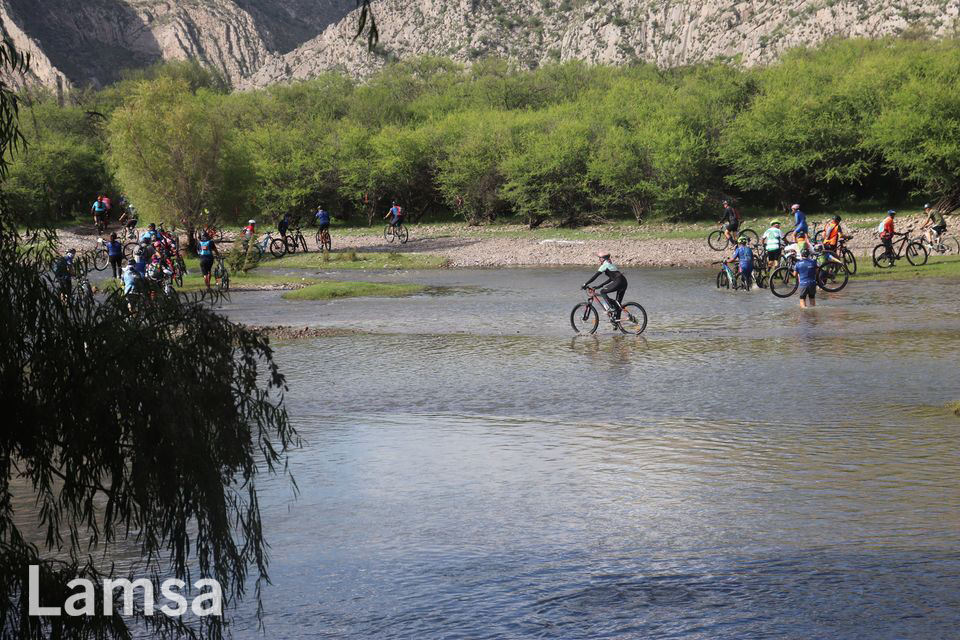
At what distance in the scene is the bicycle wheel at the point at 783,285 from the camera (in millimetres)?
28203

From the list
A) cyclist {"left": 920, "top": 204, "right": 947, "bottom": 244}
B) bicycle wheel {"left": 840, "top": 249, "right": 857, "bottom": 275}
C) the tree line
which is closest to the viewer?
bicycle wheel {"left": 840, "top": 249, "right": 857, "bottom": 275}

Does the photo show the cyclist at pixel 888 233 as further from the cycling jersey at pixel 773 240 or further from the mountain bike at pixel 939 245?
the cycling jersey at pixel 773 240

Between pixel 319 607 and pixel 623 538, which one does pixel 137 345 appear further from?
pixel 623 538

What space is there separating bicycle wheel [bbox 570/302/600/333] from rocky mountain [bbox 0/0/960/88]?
80.7m

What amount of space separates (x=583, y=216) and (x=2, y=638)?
5440 cm

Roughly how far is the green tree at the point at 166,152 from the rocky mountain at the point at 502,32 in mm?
52359

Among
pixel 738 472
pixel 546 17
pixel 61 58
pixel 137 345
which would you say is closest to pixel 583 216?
pixel 738 472

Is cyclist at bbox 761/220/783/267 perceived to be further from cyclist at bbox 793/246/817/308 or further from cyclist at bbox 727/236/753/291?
cyclist at bbox 793/246/817/308

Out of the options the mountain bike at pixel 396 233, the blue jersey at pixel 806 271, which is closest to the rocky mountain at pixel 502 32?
the mountain bike at pixel 396 233

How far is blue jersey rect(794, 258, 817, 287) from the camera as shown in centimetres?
2480

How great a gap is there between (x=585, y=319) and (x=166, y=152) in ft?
104

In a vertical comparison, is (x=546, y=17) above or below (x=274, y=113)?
above

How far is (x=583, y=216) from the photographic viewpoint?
5819 centimetres

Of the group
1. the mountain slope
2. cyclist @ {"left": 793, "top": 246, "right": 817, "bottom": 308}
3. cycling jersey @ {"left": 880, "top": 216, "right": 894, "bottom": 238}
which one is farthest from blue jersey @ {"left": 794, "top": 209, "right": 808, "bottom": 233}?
the mountain slope
